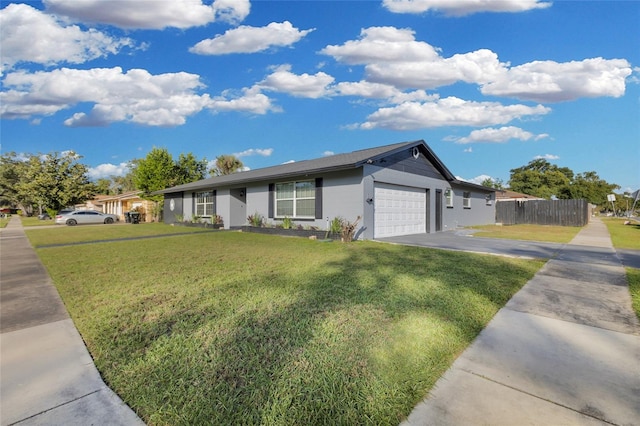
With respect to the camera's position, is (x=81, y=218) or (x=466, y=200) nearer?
(x=466, y=200)

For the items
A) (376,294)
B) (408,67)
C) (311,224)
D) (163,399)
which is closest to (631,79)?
(408,67)

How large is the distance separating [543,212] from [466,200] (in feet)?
21.2

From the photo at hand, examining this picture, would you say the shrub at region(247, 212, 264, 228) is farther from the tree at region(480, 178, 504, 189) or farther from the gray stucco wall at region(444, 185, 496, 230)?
the tree at region(480, 178, 504, 189)

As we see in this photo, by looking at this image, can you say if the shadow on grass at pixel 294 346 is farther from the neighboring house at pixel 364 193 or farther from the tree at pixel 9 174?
the tree at pixel 9 174

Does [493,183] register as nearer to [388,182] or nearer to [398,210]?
[398,210]

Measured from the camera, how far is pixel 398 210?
12977 mm

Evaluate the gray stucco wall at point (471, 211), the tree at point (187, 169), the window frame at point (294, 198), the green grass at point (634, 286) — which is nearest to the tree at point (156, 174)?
the tree at point (187, 169)

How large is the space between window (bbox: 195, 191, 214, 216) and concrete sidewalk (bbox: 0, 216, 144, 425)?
50.1 feet

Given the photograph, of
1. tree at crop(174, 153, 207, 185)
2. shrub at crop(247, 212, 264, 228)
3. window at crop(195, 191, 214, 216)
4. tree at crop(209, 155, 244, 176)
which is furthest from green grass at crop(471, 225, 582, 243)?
tree at crop(209, 155, 244, 176)

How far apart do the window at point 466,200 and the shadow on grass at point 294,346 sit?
1484 cm

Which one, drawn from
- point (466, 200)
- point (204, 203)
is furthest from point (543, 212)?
point (204, 203)

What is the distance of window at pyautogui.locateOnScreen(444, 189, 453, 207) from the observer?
1614 centimetres

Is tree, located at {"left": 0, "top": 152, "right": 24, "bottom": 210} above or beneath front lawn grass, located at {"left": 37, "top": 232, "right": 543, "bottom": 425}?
above

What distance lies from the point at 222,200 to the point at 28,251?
9.21 meters
